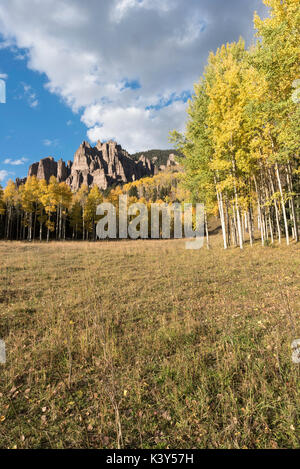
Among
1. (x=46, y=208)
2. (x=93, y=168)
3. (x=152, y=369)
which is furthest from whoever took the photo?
(x=93, y=168)

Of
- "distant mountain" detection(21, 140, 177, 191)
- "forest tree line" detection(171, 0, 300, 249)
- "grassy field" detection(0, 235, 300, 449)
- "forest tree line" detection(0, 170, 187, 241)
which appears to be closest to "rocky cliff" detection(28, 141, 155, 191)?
"distant mountain" detection(21, 140, 177, 191)

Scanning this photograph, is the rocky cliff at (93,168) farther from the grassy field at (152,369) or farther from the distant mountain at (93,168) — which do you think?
the grassy field at (152,369)

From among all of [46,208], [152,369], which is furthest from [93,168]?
[152,369]

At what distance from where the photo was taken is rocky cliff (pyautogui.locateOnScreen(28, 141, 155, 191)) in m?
150

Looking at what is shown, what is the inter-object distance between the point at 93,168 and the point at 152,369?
6811 inches

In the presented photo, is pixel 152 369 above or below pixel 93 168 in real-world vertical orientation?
below

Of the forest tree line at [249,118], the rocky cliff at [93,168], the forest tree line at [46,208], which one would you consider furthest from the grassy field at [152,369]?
the rocky cliff at [93,168]

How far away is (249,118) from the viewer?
495 inches

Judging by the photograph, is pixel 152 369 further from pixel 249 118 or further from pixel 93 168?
pixel 93 168

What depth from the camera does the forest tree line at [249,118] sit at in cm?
980

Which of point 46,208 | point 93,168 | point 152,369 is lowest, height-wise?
point 152,369

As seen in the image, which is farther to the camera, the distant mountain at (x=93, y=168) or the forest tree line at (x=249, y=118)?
the distant mountain at (x=93, y=168)

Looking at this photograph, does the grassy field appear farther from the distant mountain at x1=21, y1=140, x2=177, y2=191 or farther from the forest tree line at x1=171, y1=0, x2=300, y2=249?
the distant mountain at x1=21, y1=140, x2=177, y2=191

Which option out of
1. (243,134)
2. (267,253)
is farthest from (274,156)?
(267,253)
